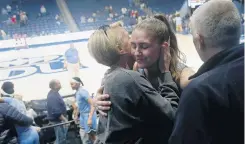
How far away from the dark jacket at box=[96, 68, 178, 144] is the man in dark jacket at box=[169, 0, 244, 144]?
0.68ft

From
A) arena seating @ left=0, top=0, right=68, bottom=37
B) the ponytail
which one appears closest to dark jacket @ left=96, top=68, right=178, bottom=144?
the ponytail

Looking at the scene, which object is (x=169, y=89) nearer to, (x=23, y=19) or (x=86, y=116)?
(x=86, y=116)

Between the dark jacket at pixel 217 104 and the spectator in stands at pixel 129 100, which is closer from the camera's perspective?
the dark jacket at pixel 217 104

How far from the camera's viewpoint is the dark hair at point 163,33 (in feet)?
3.86

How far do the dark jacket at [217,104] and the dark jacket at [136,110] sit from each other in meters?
0.24

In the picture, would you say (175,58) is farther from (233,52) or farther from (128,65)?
(233,52)

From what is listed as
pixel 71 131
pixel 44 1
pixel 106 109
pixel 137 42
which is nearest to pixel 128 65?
pixel 137 42

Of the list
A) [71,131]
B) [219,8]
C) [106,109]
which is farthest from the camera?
Answer: [71,131]

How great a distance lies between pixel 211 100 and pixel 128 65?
1.69 feet

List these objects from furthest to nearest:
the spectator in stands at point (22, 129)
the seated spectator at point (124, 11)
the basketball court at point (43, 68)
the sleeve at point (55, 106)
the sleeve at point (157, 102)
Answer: the seated spectator at point (124, 11)
the basketball court at point (43, 68)
the sleeve at point (55, 106)
the spectator in stands at point (22, 129)
the sleeve at point (157, 102)

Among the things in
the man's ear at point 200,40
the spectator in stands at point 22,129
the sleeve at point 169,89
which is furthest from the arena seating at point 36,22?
the man's ear at point 200,40

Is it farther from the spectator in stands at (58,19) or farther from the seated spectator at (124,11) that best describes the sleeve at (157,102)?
the seated spectator at (124,11)

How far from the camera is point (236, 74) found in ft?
2.47

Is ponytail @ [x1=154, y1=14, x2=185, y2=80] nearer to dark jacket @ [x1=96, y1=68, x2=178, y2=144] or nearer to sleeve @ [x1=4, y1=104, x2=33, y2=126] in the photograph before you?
dark jacket @ [x1=96, y1=68, x2=178, y2=144]
